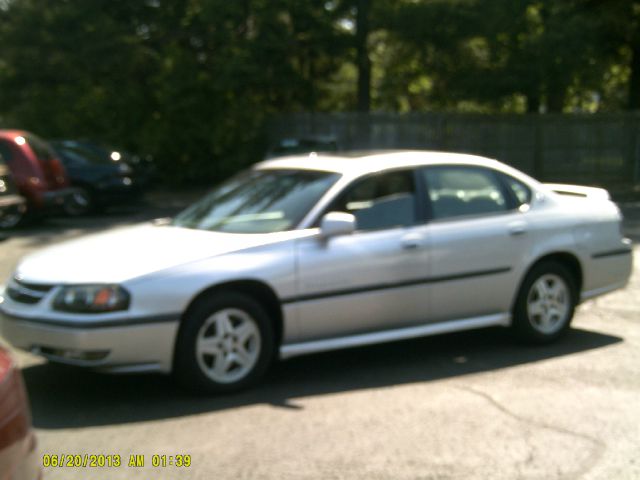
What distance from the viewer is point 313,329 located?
19.1ft

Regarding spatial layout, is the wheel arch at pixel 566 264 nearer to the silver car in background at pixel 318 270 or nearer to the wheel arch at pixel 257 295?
the silver car in background at pixel 318 270

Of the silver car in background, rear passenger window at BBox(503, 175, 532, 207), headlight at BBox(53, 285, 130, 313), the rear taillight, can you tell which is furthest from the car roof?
the rear taillight

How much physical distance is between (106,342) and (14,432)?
2.30m

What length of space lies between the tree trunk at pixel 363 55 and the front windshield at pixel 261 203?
18559 millimetres

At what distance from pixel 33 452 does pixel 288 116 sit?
22.8 m

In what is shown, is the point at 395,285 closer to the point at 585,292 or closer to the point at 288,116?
the point at 585,292

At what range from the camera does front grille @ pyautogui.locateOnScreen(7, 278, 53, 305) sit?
540cm

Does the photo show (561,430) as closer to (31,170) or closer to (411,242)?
(411,242)

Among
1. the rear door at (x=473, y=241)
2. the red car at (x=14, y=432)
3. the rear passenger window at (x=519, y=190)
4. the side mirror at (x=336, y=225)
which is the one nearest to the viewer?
the red car at (x=14, y=432)

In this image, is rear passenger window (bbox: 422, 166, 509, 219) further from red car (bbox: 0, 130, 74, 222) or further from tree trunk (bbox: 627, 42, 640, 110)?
tree trunk (bbox: 627, 42, 640, 110)

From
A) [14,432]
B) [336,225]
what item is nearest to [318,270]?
[336,225]

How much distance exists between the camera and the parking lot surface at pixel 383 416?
174 inches

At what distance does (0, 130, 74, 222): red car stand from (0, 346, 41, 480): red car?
12683 millimetres

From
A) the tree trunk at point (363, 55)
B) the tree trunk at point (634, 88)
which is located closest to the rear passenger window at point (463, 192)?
the tree trunk at point (363, 55)
